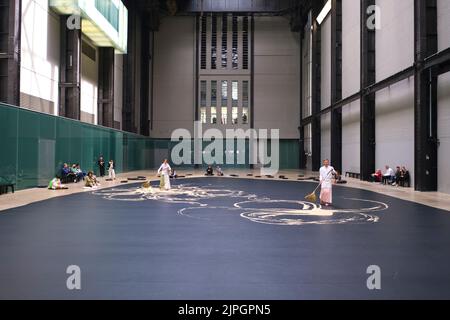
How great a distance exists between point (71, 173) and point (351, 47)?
84.6 feet

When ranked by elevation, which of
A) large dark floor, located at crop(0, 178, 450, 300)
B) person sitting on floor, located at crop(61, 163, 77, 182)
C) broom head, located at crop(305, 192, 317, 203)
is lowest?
large dark floor, located at crop(0, 178, 450, 300)

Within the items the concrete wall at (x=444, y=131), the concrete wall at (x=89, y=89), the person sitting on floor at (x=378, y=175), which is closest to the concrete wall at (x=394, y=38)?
the concrete wall at (x=444, y=131)

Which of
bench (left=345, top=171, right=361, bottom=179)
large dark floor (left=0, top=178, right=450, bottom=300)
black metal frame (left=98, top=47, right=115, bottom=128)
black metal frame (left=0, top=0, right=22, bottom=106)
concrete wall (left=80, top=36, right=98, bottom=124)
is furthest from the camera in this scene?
black metal frame (left=98, top=47, right=115, bottom=128)

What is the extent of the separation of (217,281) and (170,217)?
747 cm

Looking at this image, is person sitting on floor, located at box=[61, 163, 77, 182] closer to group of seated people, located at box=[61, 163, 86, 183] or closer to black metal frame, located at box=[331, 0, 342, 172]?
group of seated people, located at box=[61, 163, 86, 183]

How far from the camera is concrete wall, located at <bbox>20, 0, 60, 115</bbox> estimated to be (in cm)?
2836

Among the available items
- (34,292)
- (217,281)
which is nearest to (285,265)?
(217,281)

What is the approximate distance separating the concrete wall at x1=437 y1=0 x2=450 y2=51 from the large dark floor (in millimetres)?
11226

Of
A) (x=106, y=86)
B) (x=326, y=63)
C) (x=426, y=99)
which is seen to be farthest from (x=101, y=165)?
(x=326, y=63)

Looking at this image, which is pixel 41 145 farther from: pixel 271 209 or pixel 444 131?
pixel 444 131

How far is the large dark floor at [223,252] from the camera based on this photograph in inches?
259

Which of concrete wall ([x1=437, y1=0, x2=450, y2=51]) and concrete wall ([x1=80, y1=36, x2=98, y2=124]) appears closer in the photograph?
concrete wall ([x1=437, y1=0, x2=450, y2=51])

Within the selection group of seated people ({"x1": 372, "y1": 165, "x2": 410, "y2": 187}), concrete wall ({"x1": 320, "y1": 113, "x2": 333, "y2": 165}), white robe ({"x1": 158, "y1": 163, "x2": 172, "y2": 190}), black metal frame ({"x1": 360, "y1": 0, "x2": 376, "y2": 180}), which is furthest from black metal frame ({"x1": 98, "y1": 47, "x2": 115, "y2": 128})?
group of seated people ({"x1": 372, "y1": 165, "x2": 410, "y2": 187})

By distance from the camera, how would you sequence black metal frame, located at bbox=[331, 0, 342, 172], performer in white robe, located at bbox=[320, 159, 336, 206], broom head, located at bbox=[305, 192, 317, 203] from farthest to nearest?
black metal frame, located at bbox=[331, 0, 342, 172] → broom head, located at bbox=[305, 192, 317, 203] → performer in white robe, located at bbox=[320, 159, 336, 206]
